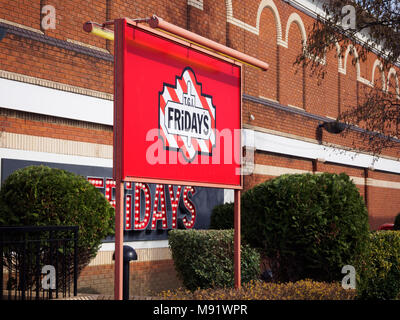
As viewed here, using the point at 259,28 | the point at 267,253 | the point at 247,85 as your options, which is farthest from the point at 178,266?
the point at 259,28

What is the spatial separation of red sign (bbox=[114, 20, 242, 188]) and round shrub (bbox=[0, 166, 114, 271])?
243cm

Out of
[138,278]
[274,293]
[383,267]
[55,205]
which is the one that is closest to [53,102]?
[55,205]

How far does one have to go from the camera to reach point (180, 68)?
25.4ft

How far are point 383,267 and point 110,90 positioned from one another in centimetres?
726

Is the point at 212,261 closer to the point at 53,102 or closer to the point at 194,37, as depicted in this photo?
the point at 53,102

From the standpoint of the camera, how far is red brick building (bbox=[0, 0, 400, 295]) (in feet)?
39.3

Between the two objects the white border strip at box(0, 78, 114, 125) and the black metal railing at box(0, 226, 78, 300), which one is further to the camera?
the white border strip at box(0, 78, 114, 125)

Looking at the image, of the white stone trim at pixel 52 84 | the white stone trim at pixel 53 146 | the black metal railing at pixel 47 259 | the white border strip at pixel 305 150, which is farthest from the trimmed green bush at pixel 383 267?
the white border strip at pixel 305 150

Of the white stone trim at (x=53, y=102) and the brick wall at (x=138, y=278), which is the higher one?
the white stone trim at (x=53, y=102)

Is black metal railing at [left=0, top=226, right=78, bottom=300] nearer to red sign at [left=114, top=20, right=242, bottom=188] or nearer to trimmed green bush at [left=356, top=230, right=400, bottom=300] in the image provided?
red sign at [left=114, top=20, right=242, bottom=188]

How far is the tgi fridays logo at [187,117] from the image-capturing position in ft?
24.2

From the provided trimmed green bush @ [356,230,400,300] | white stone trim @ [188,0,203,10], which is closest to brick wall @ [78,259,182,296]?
trimmed green bush @ [356,230,400,300]

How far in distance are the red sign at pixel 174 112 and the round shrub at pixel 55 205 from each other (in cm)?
243

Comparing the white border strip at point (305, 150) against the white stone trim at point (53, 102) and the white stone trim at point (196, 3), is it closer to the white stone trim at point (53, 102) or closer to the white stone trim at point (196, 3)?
the white stone trim at point (196, 3)
